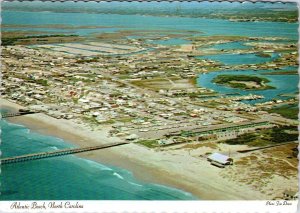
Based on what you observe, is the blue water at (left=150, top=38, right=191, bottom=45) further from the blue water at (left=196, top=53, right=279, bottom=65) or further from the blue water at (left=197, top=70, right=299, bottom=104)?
the blue water at (left=197, top=70, right=299, bottom=104)

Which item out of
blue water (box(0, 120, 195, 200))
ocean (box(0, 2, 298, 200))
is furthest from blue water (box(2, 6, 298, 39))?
blue water (box(0, 120, 195, 200))

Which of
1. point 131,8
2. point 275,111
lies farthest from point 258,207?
point 131,8

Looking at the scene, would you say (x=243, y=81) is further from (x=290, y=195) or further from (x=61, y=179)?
(x=61, y=179)

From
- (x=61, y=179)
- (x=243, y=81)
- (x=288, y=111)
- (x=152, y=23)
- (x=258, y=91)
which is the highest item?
(x=152, y=23)

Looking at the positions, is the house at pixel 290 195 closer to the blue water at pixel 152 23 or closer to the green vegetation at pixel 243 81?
the blue water at pixel 152 23

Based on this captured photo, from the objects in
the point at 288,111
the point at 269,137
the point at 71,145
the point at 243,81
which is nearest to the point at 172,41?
the point at 243,81

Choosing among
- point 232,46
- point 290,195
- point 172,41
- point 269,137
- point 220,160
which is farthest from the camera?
point 232,46

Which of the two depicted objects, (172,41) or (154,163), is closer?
(154,163)
